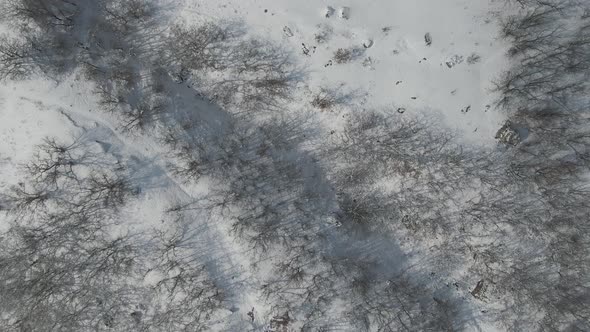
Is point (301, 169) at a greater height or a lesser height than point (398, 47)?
lesser

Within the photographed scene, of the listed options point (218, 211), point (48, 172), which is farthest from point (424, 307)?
point (48, 172)

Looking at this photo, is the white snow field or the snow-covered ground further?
the snow-covered ground

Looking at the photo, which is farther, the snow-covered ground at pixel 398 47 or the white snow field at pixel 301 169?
the snow-covered ground at pixel 398 47

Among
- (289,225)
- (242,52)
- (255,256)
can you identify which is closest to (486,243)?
(289,225)

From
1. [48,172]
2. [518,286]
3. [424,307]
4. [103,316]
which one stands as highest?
[48,172]

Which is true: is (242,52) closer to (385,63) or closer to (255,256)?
(385,63)

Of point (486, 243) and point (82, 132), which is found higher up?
point (82, 132)
